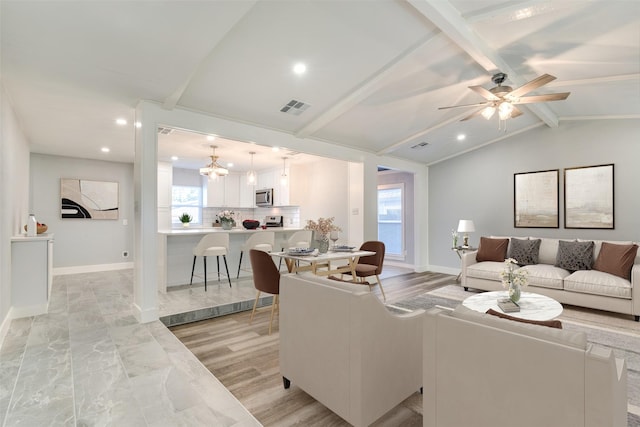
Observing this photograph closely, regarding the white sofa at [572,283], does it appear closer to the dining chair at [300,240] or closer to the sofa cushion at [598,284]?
the sofa cushion at [598,284]

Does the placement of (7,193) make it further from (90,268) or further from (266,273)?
(90,268)

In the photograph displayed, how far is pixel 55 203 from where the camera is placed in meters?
6.40

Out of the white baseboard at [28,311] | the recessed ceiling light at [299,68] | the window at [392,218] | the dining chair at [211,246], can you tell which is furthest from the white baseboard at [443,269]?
the white baseboard at [28,311]

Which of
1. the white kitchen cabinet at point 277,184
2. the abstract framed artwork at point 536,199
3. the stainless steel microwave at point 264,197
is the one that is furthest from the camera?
the stainless steel microwave at point 264,197

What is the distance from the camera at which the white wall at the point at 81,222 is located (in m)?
6.27

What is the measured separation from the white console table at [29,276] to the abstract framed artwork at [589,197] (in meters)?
7.66

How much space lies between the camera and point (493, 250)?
533 centimetres

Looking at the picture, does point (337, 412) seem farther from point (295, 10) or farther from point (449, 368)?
point (295, 10)

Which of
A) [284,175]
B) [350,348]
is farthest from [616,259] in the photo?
[284,175]

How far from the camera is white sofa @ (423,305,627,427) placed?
98 cm

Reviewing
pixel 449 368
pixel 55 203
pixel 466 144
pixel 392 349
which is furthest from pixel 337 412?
pixel 55 203

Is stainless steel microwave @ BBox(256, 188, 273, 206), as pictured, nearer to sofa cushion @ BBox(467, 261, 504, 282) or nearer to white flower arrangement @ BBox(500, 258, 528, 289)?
sofa cushion @ BBox(467, 261, 504, 282)

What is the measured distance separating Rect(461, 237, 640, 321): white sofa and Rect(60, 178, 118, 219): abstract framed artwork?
293 inches

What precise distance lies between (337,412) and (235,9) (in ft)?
8.99
